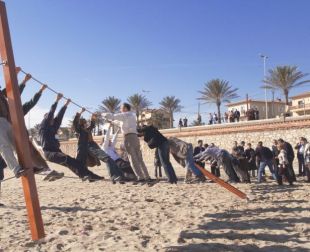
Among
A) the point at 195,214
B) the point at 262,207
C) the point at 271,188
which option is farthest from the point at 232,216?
the point at 271,188

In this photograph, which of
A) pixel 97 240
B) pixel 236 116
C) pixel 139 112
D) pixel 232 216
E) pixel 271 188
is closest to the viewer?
pixel 97 240

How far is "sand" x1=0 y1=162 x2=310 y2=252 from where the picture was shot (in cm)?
627

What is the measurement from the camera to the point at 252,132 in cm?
3491

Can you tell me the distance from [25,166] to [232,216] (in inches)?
167

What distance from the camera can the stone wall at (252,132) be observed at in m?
31.6

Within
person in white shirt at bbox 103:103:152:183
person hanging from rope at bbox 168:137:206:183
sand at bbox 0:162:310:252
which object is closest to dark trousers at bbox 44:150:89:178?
sand at bbox 0:162:310:252

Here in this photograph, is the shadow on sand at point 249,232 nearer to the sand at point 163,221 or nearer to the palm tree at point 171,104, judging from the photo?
the sand at point 163,221

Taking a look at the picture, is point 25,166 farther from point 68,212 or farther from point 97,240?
point 68,212

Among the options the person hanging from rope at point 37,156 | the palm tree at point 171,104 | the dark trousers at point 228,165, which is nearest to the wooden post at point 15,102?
the person hanging from rope at point 37,156

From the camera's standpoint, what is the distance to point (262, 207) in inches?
365

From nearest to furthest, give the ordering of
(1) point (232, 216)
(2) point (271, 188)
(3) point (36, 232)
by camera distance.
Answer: (3) point (36, 232) → (1) point (232, 216) → (2) point (271, 188)

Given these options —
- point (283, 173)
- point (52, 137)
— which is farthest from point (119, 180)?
point (283, 173)

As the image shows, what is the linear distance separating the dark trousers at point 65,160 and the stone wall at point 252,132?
23.6 m

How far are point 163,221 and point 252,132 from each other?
28.3 meters
